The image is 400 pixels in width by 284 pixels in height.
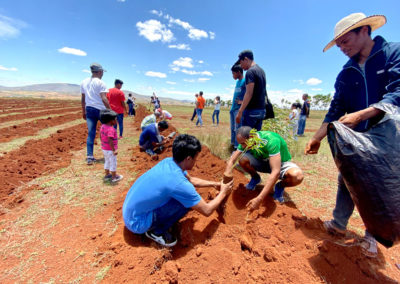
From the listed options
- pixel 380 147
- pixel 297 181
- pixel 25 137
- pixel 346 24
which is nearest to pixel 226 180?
pixel 297 181

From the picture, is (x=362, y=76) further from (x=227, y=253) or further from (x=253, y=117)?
(x=227, y=253)

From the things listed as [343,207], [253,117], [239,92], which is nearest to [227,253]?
[343,207]

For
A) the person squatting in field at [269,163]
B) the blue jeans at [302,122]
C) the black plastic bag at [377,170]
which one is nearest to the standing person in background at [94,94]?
the person squatting in field at [269,163]

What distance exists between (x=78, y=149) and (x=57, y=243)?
4043 mm

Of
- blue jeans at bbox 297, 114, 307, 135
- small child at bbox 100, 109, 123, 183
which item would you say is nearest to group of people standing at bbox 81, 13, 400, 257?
small child at bbox 100, 109, 123, 183

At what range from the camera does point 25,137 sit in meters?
6.85

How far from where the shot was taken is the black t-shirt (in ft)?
10.7

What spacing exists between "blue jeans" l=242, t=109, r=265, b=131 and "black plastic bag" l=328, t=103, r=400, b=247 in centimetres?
221

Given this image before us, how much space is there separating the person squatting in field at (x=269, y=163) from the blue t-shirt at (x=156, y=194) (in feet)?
2.97

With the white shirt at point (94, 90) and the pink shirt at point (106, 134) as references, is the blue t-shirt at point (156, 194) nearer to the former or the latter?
the pink shirt at point (106, 134)

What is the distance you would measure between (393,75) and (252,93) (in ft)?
6.60

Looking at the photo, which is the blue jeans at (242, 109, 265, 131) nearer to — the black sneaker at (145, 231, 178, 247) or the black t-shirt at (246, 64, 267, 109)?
the black t-shirt at (246, 64, 267, 109)

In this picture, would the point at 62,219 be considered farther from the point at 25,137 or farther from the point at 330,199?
the point at 25,137

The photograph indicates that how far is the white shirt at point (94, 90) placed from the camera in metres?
3.84
